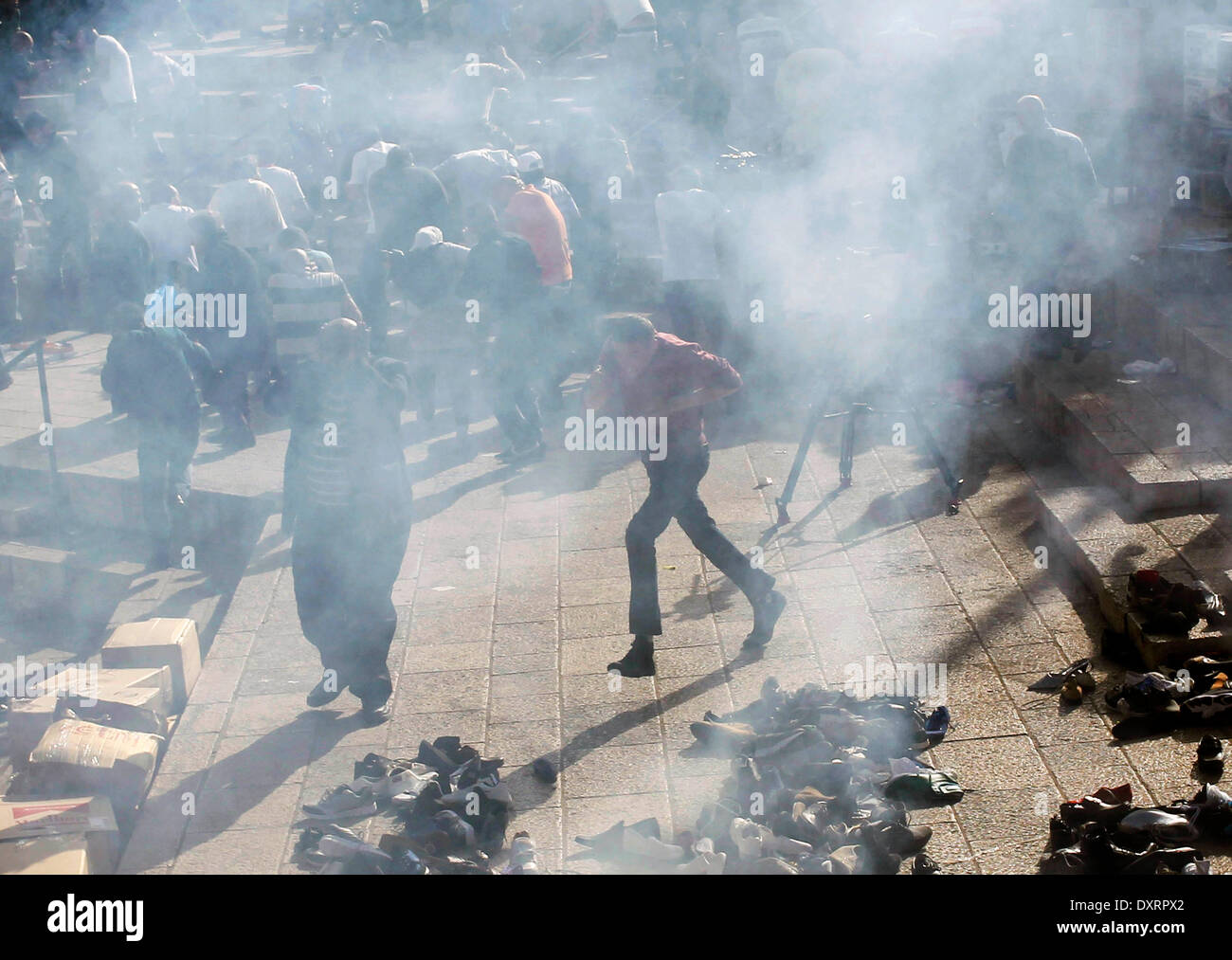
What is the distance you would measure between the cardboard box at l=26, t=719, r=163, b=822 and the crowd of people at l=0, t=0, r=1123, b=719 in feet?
2.23

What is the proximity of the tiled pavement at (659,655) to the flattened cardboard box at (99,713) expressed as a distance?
0.72 feet

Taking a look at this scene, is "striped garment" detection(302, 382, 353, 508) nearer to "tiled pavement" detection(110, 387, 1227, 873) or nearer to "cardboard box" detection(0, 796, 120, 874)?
"tiled pavement" detection(110, 387, 1227, 873)

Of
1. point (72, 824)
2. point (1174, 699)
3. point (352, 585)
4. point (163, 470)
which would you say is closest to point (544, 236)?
point (163, 470)

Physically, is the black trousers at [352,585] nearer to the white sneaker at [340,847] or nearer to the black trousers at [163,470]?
the white sneaker at [340,847]

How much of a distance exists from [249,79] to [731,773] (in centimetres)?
1336

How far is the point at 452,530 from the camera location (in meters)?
6.32

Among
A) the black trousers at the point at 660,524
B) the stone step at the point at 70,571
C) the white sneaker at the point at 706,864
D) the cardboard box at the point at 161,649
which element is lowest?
the stone step at the point at 70,571

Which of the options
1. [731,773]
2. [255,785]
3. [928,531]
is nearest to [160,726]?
[255,785]

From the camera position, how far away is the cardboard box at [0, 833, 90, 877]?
3.81 metres

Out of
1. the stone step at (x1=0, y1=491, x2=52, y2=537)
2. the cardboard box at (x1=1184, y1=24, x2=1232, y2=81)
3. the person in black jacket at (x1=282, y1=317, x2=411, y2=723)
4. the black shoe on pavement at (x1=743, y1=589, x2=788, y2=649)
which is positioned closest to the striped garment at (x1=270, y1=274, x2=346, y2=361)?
the stone step at (x1=0, y1=491, x2=52, y2=537)

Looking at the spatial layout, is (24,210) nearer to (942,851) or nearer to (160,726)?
(160,726)

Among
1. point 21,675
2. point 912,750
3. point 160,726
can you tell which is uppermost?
point 912,750

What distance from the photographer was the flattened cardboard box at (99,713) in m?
4.88

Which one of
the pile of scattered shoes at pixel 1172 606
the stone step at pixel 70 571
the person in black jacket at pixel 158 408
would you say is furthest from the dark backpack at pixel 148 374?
the pile of scattered shoes at pixel 1172 606
